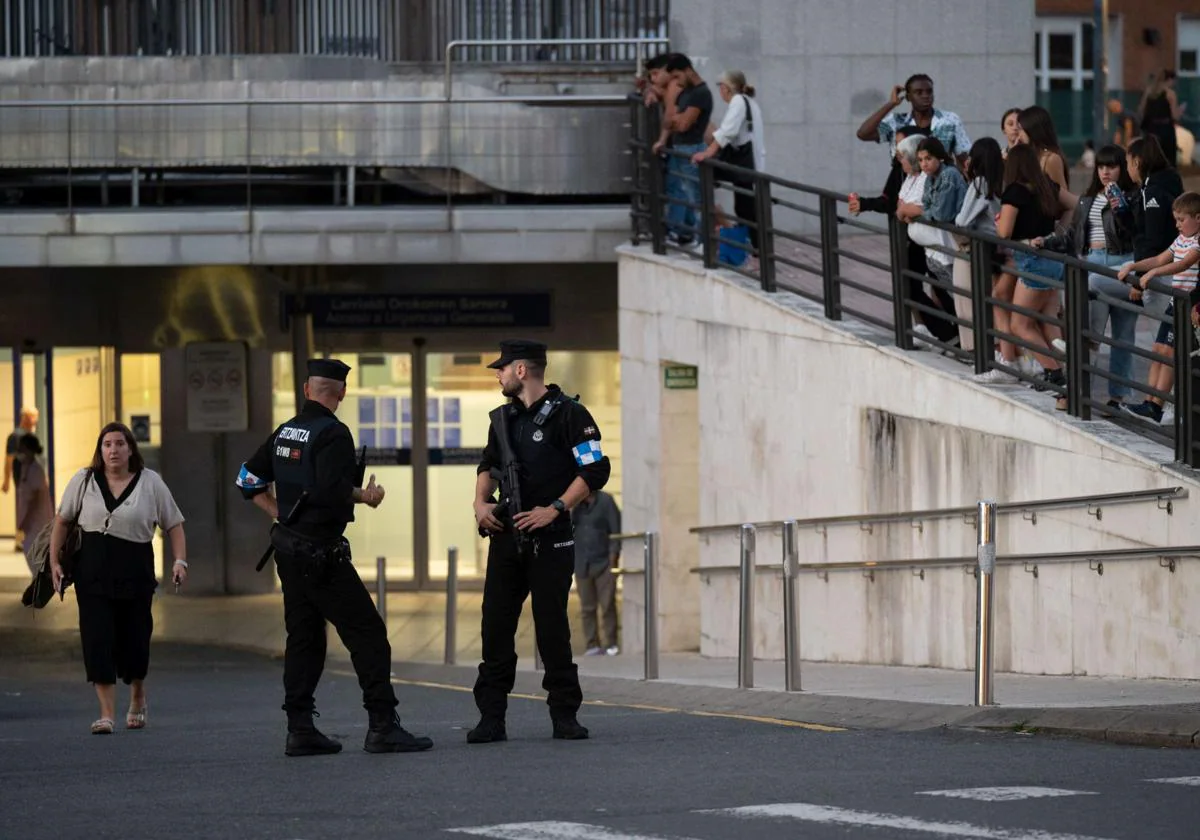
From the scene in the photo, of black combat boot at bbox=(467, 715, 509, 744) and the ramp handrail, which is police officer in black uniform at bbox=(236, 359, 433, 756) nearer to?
black combat boot at bbox=(467, 715, 509, 744)

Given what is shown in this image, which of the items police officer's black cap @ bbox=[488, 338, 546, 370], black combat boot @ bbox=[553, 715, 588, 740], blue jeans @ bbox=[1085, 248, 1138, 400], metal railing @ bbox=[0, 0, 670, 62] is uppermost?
metal railing @ bbox=[0, 0, 670, 62]

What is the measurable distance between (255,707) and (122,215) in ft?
25.4

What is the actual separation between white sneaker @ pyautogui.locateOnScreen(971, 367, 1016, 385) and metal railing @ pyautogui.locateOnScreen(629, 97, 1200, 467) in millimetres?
49

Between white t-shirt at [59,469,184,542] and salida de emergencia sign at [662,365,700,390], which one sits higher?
salida de emergencia sign at [662,365,700,390]

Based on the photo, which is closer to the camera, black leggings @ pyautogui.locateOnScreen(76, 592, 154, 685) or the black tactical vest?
the black tactical vest

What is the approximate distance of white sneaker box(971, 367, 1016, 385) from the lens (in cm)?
1358

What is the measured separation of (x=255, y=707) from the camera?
13.9 m

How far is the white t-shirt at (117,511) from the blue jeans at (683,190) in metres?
6.93

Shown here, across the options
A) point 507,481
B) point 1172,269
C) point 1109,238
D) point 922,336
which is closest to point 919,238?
point 922,336

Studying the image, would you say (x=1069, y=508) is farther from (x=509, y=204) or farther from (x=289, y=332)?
(x=289, y=332)

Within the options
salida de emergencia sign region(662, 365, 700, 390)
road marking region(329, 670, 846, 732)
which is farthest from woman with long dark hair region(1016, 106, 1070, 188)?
salida de emergencia sign region(662, 365, 700, 390)

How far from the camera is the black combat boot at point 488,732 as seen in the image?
9797 mm

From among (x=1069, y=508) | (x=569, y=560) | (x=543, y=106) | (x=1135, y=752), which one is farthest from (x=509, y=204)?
→ (x=1135, y=752)

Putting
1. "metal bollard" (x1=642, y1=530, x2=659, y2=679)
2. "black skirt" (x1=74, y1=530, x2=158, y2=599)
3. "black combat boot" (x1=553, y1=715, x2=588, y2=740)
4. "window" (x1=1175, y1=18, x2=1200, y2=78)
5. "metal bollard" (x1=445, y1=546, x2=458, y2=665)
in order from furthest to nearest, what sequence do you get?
"window" (x1=1175, y1=18, x2=1200, y2=78), "metal bollard" (x1=445, y1=546, x2=458, y2=665), "metal bollard" (x1=642, y1=530, x2=659, y2=679), "black skirt" (x1=74, y1=530, x2=158, y2=599), "black combat boot" (x1=553, y1=715, x2=588, y2=740)
